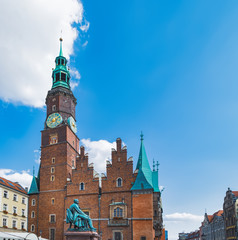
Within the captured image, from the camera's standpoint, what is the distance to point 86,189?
39.9 metres

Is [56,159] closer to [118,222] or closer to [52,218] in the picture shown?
[52,218]

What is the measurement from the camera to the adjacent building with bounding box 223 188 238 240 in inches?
2337

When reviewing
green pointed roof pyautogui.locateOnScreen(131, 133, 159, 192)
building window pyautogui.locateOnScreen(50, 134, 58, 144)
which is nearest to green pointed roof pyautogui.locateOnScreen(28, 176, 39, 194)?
building window pyautogui.locateOnScreen(50, 134, 58, 144)

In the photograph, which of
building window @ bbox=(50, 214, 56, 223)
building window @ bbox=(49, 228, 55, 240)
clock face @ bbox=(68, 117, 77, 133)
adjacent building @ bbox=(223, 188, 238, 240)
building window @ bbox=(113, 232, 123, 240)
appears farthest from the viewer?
adjacent building @ bbox=(223, 188, 238, 240)

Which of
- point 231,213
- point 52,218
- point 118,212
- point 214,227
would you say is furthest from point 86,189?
point 214,227

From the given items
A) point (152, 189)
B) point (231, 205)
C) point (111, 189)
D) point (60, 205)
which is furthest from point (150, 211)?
point (231, 205)

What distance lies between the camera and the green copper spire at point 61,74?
1906 inches

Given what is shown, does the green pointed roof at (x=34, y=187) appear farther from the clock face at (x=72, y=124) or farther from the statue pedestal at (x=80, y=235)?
the statue pedestal at (x=80, y=235)

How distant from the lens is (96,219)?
125 ft

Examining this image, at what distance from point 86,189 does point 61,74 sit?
20.6 meters

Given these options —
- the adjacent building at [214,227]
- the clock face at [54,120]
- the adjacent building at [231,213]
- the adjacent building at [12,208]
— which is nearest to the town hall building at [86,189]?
the clock face at [54,120]

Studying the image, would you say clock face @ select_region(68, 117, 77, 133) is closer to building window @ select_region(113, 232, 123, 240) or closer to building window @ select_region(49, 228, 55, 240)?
building window @ select_region(49, 228, 55, 240)

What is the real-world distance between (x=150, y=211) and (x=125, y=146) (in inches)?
375

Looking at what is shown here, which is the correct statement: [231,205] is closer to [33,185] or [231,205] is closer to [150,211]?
[150,211]
